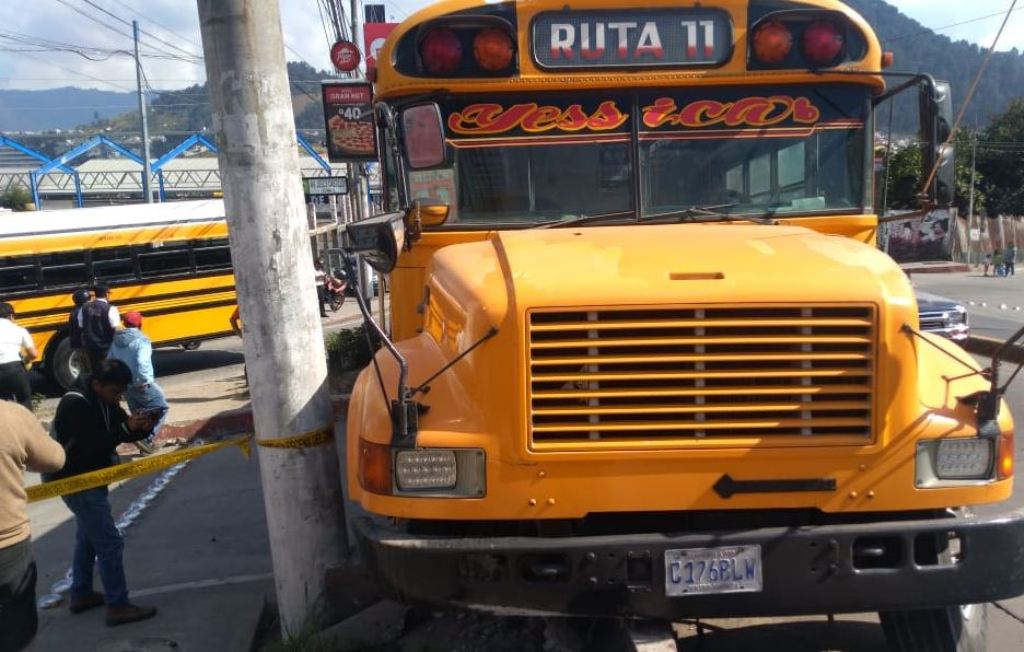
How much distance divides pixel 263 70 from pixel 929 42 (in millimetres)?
204276

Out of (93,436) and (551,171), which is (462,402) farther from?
(93,436)

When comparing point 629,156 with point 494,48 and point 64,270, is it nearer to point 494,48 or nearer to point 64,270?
point 494,48

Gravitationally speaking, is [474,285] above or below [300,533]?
above

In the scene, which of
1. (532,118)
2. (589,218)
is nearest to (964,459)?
(589,218)

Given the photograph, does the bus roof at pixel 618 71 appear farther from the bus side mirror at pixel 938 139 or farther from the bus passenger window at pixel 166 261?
the bus passenger window at pixel 166 261

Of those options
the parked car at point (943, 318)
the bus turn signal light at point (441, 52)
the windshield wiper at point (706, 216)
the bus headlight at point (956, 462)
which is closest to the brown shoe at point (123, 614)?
the bus turn signal light at point (441, 52)

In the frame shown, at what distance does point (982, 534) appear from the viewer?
9.92ft

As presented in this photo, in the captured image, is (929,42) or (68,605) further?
(929,42)

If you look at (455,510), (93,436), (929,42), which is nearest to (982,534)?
(455,510)

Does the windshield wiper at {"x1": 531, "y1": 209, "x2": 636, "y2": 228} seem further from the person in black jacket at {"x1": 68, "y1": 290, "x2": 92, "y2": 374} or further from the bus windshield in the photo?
the person in black jacket at {"x1": 68, "y1": 290, "x2": 92, "y2": 374}

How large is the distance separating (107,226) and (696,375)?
13.1 m

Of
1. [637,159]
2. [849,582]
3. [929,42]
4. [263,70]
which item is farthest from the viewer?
[929,42]

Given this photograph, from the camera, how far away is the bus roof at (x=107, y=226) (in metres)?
13.5

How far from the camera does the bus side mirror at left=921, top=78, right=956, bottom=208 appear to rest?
14.5 feet
